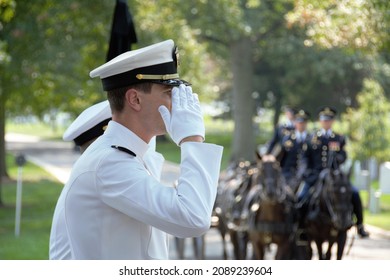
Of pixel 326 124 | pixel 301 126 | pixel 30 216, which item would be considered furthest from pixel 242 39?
pixel 326 124

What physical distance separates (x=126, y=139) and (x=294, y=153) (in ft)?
35.7

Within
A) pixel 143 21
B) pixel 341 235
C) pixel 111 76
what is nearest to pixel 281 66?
pixel 143 21

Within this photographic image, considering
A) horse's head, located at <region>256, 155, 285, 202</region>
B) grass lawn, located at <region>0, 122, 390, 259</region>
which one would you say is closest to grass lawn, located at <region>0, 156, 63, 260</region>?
grass lawn, located at <region>0, 122, 390, 259</region>

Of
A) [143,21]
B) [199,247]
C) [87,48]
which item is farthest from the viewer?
[143,21]

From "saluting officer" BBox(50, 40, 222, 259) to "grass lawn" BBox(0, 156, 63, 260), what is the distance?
10.8 m

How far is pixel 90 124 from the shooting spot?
4371 mm

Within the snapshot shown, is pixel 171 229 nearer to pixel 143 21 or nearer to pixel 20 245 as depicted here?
pixel 20 245

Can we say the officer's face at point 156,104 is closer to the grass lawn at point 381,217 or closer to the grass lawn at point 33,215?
the grass lawn at point 33,215

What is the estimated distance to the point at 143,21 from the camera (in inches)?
866

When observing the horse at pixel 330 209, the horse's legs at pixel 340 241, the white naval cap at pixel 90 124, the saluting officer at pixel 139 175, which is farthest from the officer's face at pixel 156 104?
the horse's legs at pixel 340 241

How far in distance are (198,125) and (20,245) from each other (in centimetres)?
1334

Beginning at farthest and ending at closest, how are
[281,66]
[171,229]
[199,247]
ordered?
[281,66], [199,247], [171,229]

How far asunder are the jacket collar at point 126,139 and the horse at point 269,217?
900 cm

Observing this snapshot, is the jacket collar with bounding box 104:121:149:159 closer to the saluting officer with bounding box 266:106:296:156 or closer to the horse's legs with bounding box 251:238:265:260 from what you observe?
the horse's legs with bounding box 251:238:265:260
